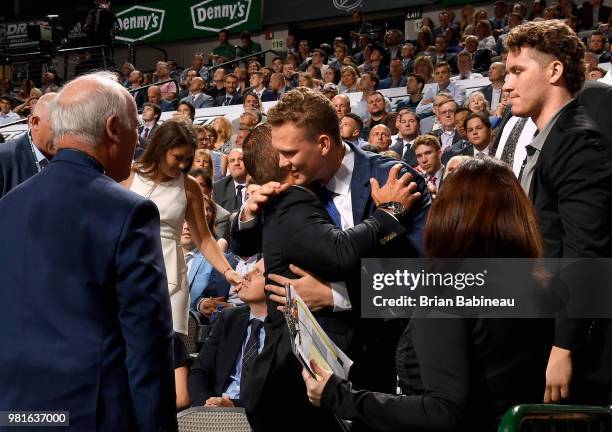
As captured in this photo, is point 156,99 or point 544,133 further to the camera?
point 156,99

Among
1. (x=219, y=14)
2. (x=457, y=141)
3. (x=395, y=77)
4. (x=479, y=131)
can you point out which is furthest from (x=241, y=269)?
(x=219, y=14)

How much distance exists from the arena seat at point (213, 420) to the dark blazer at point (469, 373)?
150 cm

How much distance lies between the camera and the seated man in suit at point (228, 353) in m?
4.13

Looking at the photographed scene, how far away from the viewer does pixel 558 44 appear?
252 centimetres

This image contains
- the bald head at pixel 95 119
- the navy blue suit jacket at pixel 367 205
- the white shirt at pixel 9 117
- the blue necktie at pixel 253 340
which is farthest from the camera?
the white shirt at pixel 9 117

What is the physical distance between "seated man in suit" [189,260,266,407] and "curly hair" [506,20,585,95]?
1.93 meters

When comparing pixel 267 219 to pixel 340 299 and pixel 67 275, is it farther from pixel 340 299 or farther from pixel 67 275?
pixel 67 275

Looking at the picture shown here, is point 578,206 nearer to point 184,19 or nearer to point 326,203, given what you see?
point 326,203

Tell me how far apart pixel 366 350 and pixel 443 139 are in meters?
6.95

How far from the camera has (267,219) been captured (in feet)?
7.50

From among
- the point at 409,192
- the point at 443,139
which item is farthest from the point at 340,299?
the point at 443,139

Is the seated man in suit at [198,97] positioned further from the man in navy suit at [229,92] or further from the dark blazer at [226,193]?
the dark blazer at [226,193]

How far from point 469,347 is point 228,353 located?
2.66 metres

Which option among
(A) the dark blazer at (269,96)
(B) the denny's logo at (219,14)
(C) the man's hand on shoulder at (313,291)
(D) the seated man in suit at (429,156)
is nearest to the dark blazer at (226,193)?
(D) the seated man in suit at (429,156)
